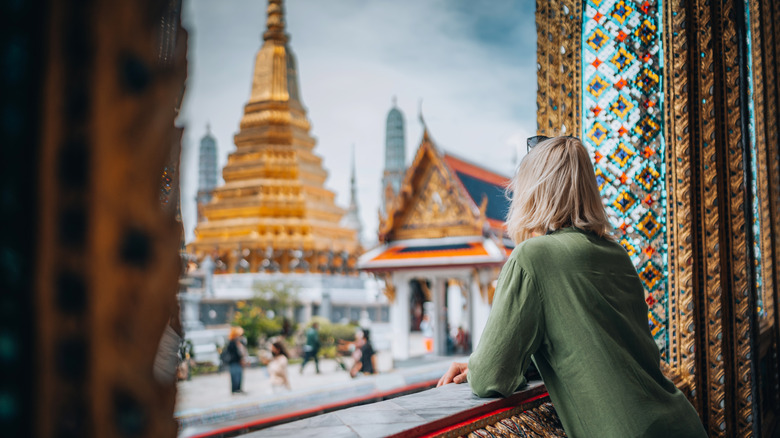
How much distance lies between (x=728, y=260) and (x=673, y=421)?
4.28ft

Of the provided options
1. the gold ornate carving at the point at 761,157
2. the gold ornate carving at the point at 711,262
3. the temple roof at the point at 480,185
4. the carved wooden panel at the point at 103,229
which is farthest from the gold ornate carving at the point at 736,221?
the temple roof at the point at 480,185

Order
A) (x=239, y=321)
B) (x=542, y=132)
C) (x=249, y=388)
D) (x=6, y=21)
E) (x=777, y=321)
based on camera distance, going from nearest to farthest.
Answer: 1. (x=6, y=21)
2. (x=542, y=132)
3. (x=777, y=321)
4. (x=249, y=388)
5. (x=239, y=321)

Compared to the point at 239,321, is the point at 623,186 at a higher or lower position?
higher

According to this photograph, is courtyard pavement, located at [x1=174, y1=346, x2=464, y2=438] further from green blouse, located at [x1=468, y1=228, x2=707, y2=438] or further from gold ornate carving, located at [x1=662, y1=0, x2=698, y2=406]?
green blouse, located at [x1=468, y1=228, x2=707, y2=438]

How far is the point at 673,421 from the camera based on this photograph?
44.1 inches

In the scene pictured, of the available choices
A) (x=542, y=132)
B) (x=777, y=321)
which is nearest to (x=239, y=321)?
(x=777, y=321)

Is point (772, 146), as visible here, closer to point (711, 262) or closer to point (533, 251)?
point (711, 262)

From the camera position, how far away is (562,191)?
4.04ft

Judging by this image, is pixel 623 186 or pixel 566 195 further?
pixel 623 186

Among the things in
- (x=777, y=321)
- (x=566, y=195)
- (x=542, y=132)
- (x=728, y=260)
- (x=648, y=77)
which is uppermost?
(x=648, y=77)

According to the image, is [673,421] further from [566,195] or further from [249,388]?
[249,388]

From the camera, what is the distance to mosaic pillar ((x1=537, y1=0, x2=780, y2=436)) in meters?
2.06

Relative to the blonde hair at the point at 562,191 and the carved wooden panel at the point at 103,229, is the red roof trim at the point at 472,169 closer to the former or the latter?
the blonde hair at the point at 562,191

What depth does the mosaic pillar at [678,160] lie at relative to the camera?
2064 mm
